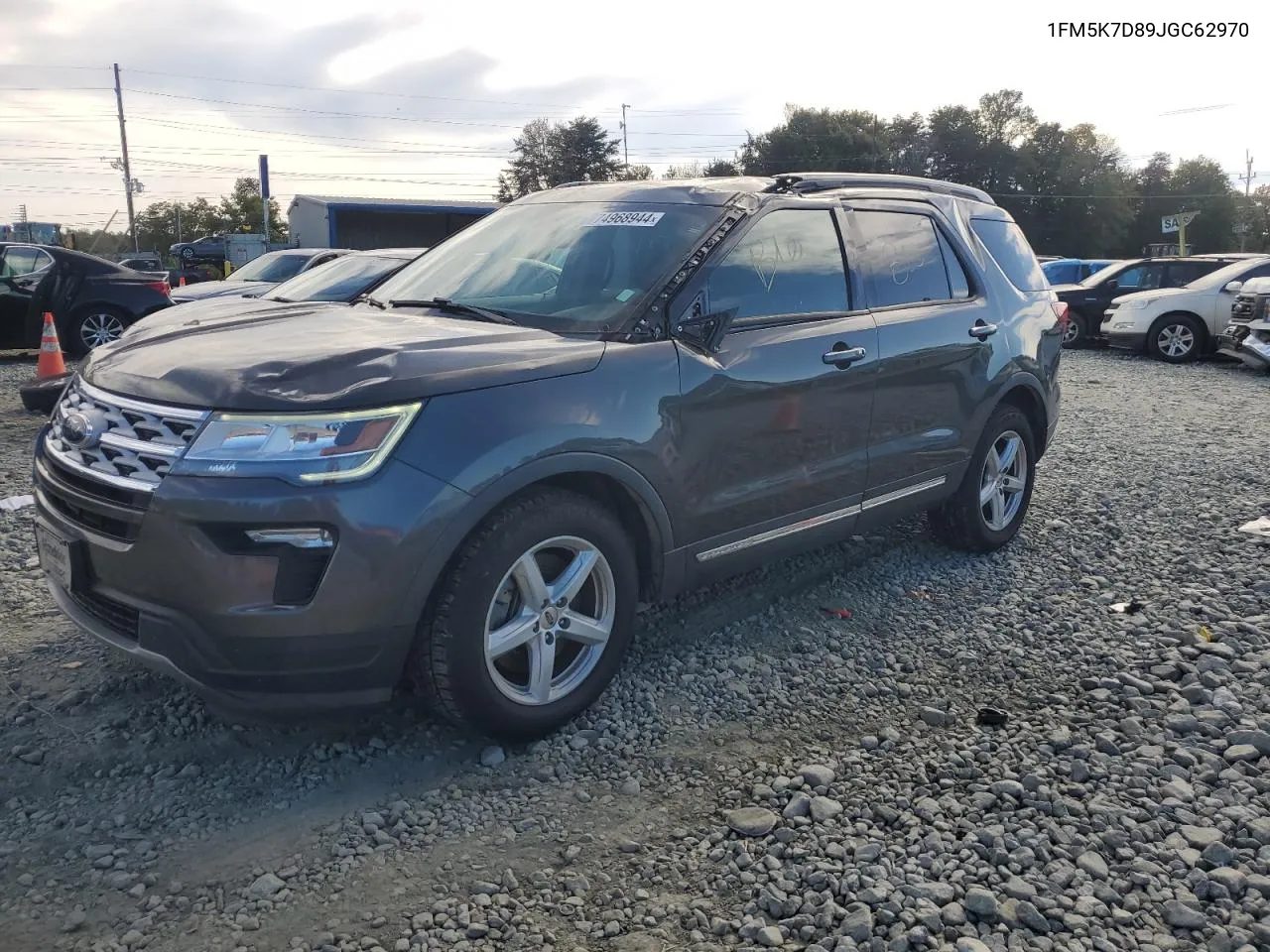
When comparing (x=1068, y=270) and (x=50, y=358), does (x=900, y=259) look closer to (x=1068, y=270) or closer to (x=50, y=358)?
(x=50, y=358)

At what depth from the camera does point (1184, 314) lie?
15203 mm

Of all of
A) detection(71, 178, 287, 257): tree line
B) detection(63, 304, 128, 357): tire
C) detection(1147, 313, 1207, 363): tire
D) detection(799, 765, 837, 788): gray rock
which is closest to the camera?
detection(799, 765, 837, 788): gray rock

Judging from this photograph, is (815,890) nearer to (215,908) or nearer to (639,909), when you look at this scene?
(639,909)

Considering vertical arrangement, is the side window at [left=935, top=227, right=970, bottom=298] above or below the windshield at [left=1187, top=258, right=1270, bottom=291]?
below

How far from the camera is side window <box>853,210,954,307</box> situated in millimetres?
4496

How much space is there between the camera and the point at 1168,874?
2.67m

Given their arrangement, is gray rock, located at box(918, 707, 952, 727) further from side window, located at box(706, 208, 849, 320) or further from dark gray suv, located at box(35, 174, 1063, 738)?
side window, located at box(706, 208, 849, 320)

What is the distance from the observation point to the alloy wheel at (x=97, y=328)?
1247 centimetres

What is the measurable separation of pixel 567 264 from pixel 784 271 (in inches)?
33.6

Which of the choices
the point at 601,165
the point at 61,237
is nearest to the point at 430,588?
the point at 61,237

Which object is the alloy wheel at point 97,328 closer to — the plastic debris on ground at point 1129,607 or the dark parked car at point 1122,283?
the plastic debris on ground at point 1129,607

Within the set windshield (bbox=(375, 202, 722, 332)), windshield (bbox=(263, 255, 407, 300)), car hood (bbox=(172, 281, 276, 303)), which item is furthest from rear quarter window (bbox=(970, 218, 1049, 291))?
car hood (bbox=(172, 281, 276, 303))

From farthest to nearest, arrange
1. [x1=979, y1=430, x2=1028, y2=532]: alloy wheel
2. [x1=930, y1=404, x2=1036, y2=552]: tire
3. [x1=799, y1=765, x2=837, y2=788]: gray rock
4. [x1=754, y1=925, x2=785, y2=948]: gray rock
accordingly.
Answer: [x1=979, y1=430, x2=1028, y2=532]: alloy wheel → [x1=930, y1=404, x2=1036, y2=552]: tire → [x1=799, y1=765, x2=837, y2=788]: gray rock → [x1=754, y1=925, x2=785, y2=948]: gray rock

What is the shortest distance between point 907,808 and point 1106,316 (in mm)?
15422
